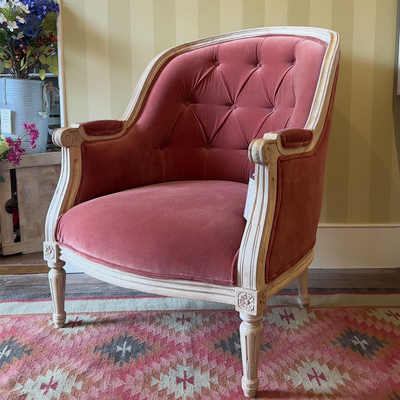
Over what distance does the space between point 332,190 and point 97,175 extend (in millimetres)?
1091

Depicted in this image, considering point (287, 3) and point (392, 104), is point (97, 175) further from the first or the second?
point (392, 104)

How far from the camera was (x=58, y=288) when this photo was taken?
57.1 inches

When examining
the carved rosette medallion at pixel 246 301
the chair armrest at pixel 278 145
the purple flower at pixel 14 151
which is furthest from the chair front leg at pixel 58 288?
the purple flower at pixel 14 151

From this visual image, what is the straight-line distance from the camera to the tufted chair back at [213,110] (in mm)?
1569

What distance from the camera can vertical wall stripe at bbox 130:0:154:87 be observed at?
6.30ft

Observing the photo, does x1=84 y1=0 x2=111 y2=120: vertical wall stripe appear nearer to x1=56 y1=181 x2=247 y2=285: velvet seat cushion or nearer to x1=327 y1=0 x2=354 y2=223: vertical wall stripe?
x1=56 y1=181 x2=247 y2=285: velvet seat cushion

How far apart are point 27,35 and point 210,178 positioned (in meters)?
1.10

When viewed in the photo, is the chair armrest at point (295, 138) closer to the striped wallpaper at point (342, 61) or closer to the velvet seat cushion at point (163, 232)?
the velvet seat cushion at point (163, 232)

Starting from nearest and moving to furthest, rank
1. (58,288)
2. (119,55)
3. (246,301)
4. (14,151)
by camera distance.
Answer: (246,301) < (58,288) < (119,55) < (14,151)

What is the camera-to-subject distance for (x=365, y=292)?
1756 millimetres

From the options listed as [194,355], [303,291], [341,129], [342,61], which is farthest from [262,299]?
[342,61]

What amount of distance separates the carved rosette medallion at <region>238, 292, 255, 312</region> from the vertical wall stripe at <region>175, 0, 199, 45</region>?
1.28 meters

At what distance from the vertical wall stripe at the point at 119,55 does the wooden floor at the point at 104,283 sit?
0.78 meters

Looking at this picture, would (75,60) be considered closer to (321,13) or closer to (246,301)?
(321,13)
